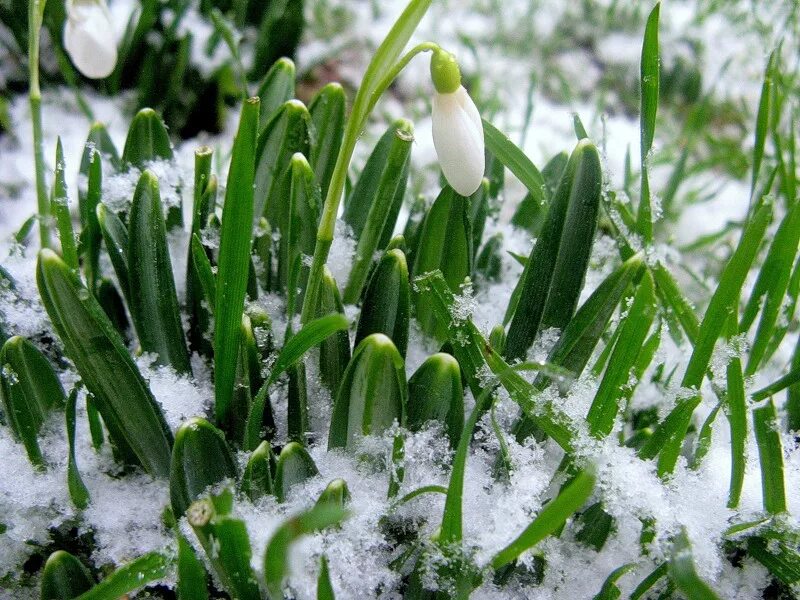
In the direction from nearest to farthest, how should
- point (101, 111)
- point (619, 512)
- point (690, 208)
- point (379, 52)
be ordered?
point (379, 52) < point (619, 512) < point (101, 111) < point (690, 208)

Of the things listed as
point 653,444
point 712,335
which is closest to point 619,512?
point 653,444

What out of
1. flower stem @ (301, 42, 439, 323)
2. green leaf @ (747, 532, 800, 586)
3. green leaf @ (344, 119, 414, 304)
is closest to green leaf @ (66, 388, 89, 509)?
flower stem @ (301, 42, 439, 323)

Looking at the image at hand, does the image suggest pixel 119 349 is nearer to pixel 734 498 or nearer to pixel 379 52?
pixel 379 52

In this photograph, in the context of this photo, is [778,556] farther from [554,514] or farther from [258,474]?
[258,474]

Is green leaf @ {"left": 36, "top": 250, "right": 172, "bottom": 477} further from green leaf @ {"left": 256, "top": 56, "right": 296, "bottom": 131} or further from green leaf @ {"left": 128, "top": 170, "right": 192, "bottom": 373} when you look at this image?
green leaf @ {"left": 256, "top": 56, "right": 296, "bottom": 131}

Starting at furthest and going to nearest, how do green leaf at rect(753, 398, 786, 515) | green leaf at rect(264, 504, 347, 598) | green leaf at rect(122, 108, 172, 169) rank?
green leaf at rect(122, 108, 172, 169) → green leaf at rect(753, 398, 786, 515) → green leaf at rect(264, 504, 347, 598)

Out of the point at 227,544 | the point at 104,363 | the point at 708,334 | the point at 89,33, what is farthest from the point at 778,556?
the point at 89,33
